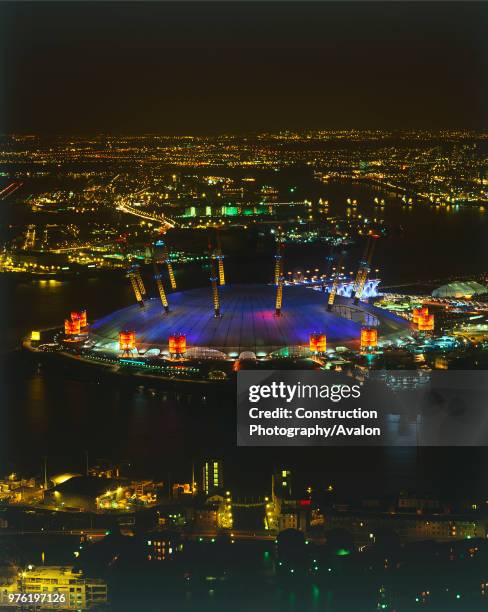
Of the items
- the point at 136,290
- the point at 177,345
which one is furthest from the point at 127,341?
the point at 136,290

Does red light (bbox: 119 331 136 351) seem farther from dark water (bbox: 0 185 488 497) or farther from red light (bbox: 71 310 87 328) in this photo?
red light (bbox: 71 310 87 328)

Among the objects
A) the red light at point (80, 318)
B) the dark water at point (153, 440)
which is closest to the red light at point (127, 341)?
the dark water at point (153, 440)

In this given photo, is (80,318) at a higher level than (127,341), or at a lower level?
higher

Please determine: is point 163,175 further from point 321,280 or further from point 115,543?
point 115,543

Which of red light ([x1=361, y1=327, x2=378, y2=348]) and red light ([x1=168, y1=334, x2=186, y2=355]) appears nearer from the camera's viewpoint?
red light ([x1=168, y1=334, x2=186, y2=355])

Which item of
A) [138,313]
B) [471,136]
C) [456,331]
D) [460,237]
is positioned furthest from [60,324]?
[460,237]

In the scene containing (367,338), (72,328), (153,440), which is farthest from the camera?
(72,328)

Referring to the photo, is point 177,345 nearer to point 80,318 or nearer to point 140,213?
point 80,318

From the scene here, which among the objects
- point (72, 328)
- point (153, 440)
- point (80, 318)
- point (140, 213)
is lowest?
point (153, 440)

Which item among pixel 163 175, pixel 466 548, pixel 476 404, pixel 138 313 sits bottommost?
pixel 466 548

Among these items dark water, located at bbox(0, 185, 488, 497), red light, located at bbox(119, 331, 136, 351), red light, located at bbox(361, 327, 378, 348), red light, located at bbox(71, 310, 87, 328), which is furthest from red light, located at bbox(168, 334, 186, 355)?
red light, located at bbox(71, 310, 87, 328)

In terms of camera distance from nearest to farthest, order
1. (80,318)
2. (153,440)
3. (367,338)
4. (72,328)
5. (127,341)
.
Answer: (153,440)
(367,338)
(127,341)
(72,328)
(80,318)
